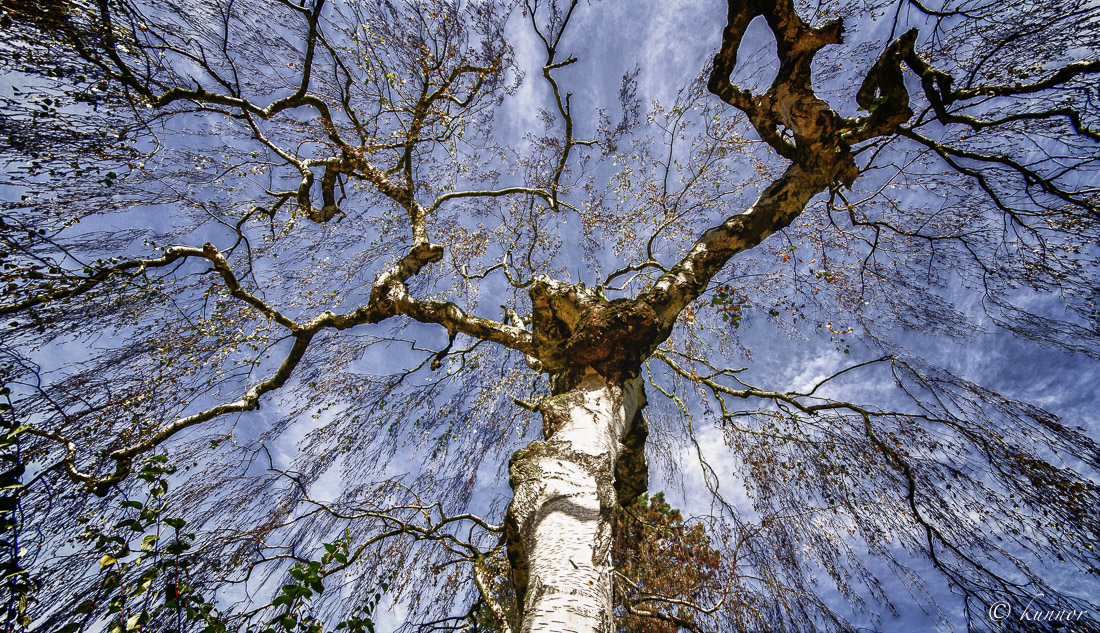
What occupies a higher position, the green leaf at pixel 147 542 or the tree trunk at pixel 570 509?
the tree trunk at pixel 570 509

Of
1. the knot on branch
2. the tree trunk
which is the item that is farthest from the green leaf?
the knot on branch

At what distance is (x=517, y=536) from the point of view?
1933mm

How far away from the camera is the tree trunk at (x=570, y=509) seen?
1448 mm

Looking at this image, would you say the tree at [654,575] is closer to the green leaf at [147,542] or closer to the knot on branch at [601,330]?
the knot on branch at [601,330]

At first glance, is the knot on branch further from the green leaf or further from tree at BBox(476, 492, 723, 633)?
the green leaf

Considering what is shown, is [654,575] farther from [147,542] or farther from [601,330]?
[147,542]

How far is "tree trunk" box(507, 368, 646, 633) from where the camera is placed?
1.45 meters

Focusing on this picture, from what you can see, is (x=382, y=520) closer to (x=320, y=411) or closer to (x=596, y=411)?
(x=320, y=411)

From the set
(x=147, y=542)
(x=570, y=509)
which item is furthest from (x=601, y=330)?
(x=147, y=542)

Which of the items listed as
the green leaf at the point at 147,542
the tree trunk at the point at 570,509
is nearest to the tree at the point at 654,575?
the tree trunk at the point at 570,509

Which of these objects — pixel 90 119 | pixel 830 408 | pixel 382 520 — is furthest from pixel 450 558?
pixel 90 119

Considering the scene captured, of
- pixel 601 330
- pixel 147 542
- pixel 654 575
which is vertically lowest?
pixel 147 542

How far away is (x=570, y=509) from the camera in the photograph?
177 centimetres

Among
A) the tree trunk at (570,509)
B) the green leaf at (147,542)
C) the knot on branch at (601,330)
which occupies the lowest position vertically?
the green leaf at (147,542)
